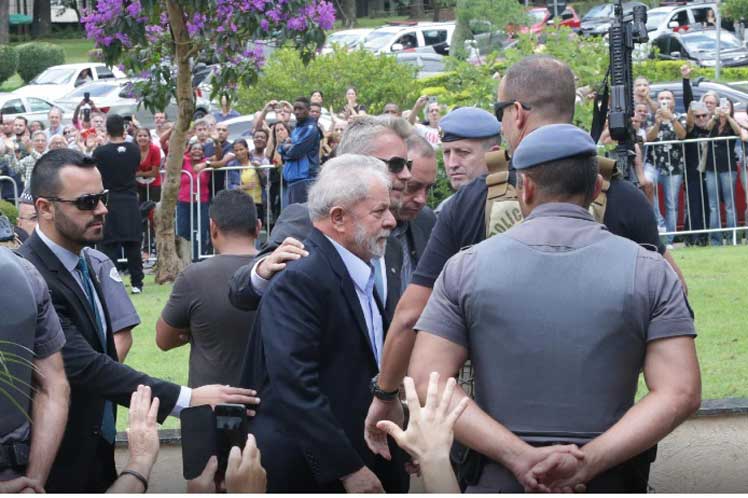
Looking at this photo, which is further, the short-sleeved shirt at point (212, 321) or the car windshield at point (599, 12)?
the car windshield at point (599, 12)

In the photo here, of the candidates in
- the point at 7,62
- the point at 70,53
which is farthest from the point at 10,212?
the point at 70,53

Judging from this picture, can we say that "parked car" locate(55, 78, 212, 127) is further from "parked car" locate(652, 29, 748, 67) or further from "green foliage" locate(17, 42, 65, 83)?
"green foliage" locate(17, 42, 65, 83)

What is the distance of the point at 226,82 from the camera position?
15664 millimetres

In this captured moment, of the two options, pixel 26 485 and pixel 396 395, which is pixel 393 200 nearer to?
pixel 396 395

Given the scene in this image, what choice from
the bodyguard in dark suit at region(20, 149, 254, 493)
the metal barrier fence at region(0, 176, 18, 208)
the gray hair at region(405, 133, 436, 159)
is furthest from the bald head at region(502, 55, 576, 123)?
the metal barrier fence at region(0, 176, 18, 208)

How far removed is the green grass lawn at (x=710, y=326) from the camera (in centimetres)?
933

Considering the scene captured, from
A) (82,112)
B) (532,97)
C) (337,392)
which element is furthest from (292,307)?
(82,112)

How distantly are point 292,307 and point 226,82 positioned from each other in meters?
11.0

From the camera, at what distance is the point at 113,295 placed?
19.2 ft

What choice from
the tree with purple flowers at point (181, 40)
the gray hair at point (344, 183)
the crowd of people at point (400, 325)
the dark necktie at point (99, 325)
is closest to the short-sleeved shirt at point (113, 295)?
the crowd of people at point (400, 325)

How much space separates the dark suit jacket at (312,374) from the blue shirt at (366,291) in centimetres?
4

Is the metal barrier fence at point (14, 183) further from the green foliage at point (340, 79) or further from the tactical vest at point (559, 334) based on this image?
the tactical vest at point (559, 334)

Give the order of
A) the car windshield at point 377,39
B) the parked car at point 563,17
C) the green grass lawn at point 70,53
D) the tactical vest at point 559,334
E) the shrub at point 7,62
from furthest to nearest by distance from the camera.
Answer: the green grass lawn at point 70,53 → the shrub at point 7,62 → the car windshield at point 377,39 → the parked car at point 563,17 → the tactical vest at point 559,334

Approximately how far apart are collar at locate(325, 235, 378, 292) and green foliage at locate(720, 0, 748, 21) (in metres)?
40.6
